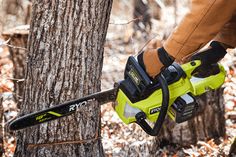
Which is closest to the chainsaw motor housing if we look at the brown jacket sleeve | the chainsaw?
the chainsaw

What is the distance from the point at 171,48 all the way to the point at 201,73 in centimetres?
52

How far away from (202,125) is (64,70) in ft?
7.31

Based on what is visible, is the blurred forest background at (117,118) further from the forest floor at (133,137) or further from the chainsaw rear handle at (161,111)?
the chainsaw rear handle at (161,111)

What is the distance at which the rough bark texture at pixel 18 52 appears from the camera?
5.24 meters

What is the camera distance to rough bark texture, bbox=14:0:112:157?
327cm

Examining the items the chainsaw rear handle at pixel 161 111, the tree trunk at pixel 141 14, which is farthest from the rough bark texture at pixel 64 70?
the tree trunk at pixel 141 14

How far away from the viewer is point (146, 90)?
3.30 metres

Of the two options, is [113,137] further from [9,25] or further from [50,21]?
[9,25]

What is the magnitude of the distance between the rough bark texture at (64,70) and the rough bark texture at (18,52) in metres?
1.83

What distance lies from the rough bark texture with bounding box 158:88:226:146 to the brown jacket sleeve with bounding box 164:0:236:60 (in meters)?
1.84

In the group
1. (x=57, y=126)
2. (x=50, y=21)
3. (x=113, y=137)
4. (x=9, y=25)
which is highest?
(x=9, y=25)

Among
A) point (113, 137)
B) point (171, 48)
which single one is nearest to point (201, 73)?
point (171, 48)

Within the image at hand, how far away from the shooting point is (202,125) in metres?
4.99

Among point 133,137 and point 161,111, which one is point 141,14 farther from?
point 161,111
